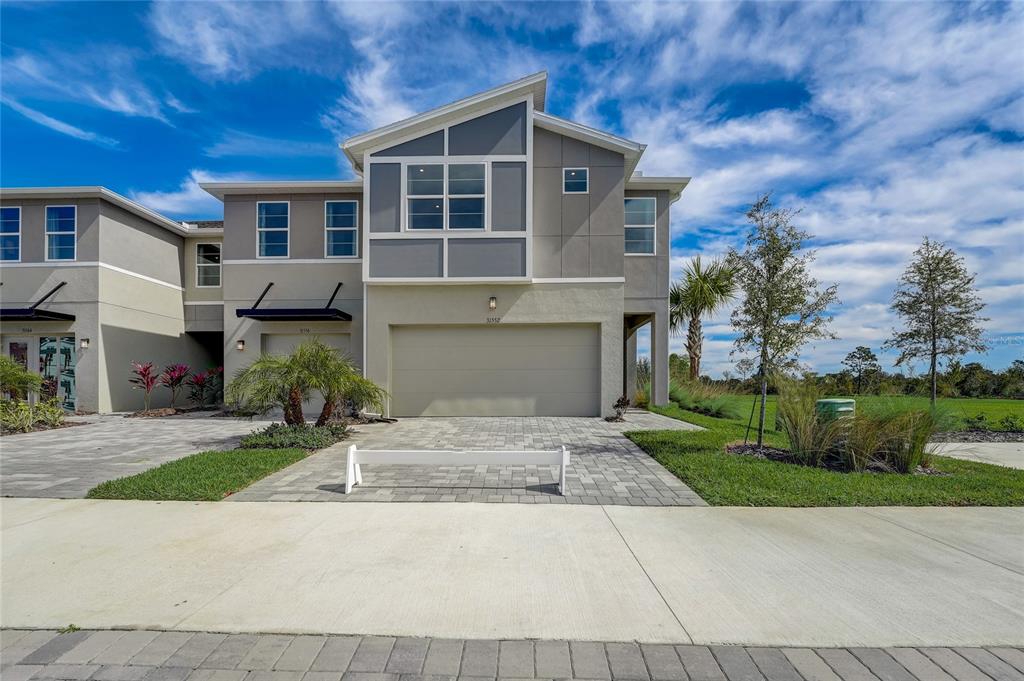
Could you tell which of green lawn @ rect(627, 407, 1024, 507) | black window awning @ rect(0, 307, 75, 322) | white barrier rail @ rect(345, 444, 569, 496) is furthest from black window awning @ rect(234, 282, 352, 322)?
green lawn @ rect(627, 407, 1024, 507)

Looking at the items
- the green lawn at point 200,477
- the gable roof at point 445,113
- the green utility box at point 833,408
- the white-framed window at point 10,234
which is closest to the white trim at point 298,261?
the gable roof at point 445,113

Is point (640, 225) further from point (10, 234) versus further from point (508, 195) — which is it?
point (10, 234)

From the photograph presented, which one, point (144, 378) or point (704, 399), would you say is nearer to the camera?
point (144, 378)

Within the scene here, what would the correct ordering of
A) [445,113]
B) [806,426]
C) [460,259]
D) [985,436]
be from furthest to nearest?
[460,259] < [445,113] < [985,436] < [806,426]

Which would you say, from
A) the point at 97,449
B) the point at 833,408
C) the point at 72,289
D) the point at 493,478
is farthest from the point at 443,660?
the point at 72,289

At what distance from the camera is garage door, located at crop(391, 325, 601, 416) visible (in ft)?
46.4

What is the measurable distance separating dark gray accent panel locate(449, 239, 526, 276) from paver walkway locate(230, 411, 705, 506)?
15.2 ft

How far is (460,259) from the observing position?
1335cm

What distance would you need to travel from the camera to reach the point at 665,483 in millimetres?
6633

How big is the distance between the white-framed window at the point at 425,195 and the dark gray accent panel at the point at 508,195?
1427mm

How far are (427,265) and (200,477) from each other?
8037mm

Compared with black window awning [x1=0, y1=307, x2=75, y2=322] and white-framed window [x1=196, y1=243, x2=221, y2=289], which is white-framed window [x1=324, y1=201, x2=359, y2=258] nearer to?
white-framed window [x1=196, y1=243, x2=221, y2=289]

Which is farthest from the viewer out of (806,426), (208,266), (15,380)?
(208,266)

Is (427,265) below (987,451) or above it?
above
